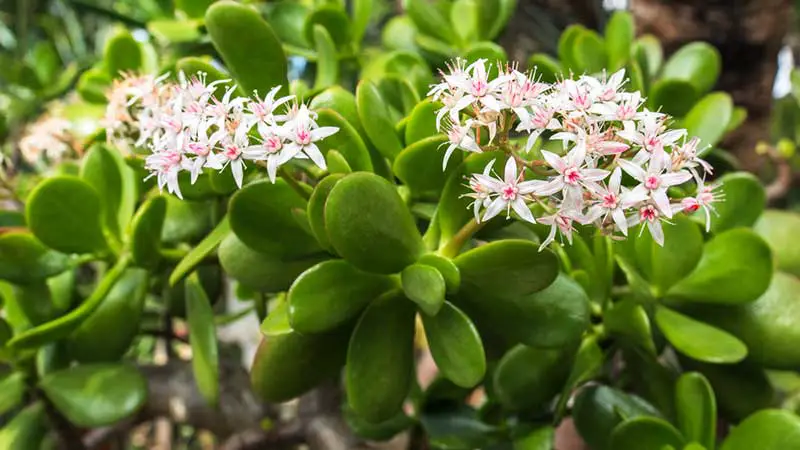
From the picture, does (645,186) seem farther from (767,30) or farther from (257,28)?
(767,30)

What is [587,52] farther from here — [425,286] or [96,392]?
[96,392]

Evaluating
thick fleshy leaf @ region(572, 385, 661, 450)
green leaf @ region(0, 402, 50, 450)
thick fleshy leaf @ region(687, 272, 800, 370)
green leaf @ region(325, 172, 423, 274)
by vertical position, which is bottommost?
green leaf @ region(0, 402, 50, 450)

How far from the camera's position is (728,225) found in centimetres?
64

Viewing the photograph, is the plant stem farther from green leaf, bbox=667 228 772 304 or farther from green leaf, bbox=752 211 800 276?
green leaf, bbox=752 211 800 276

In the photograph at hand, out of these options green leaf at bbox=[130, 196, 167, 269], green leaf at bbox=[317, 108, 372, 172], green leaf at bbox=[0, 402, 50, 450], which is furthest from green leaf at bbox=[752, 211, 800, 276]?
green leaf at bbox=[0, 402, 50, 450]

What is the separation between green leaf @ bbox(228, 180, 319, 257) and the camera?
47cm

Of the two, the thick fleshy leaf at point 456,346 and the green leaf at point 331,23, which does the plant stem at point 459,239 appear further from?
the green leaf at point 331,23

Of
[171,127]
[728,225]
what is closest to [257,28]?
[171,127]

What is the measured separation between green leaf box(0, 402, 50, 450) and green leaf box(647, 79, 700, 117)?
0.64m

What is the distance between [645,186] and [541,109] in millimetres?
75

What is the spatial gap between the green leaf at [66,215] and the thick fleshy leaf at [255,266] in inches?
5.6

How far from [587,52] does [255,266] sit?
0.43 meters

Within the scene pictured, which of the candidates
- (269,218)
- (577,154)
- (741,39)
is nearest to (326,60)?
(269,218)

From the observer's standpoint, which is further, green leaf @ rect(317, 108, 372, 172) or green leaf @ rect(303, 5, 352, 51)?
green leaf @ rect(303, 5, 352, 51)
